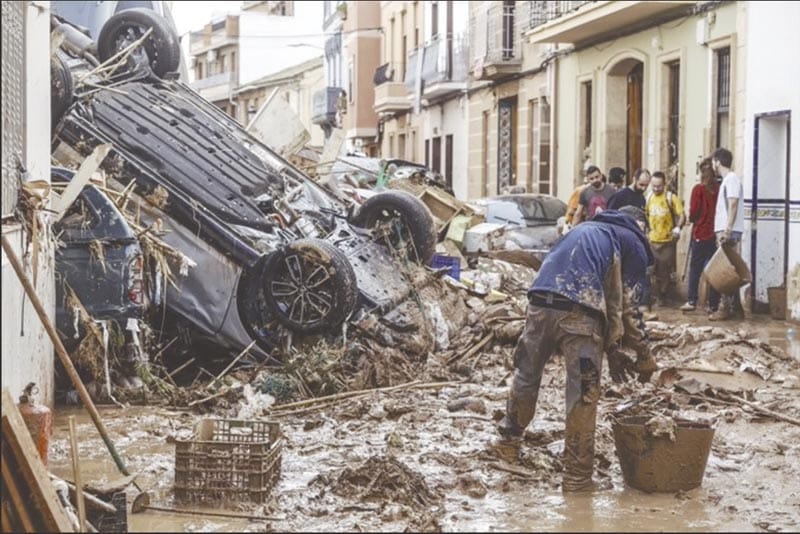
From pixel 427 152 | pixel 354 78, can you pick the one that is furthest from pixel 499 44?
pixel 354 78

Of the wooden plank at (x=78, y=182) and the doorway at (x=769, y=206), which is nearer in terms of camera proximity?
the wooden plank at (x=78, y=182)

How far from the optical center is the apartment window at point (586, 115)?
25.7 m

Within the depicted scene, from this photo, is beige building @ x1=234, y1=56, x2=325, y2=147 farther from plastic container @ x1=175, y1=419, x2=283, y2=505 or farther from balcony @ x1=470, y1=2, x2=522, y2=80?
plastic container @ x1=175, y1=419, x2=283, y2=505

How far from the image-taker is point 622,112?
24266 millimetres

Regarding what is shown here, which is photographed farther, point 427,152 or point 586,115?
point 427,152

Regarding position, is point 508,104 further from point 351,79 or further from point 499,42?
point 351,79

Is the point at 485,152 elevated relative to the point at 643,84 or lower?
lower

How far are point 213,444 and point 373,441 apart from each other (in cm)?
183

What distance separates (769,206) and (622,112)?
784 cm

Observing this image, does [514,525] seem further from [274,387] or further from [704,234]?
[704,234]

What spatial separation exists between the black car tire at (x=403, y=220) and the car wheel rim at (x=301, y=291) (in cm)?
198

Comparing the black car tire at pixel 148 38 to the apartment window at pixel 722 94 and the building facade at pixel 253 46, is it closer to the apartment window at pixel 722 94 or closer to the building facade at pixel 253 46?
the apartment window at pixel 722 94

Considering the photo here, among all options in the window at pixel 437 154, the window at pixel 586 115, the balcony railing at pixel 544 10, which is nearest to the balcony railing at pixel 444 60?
the window at pixel 437 154

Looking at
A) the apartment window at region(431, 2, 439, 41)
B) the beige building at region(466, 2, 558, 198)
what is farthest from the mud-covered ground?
the apartment window at region(431, 2, 439, 41)
